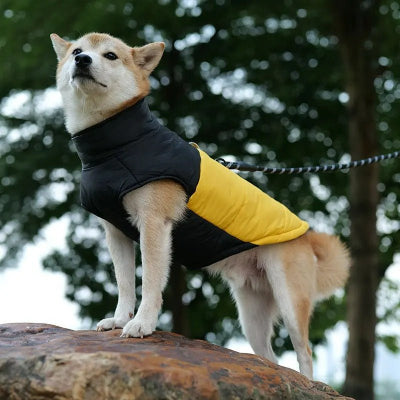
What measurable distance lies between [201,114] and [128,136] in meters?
7.90

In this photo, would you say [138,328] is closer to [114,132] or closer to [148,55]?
[114,132]

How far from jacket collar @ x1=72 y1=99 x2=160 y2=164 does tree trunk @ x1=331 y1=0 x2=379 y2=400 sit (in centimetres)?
645

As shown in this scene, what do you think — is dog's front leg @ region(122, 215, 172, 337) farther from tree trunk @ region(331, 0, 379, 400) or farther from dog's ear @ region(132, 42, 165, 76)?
tree trunk @ region(331, 0, 379, 400)

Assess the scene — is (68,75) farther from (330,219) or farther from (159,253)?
(330,219)

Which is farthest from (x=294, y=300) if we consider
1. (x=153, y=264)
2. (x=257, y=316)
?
(x=153, y=264)

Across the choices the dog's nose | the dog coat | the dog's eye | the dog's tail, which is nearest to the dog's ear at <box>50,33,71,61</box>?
the dog's eye

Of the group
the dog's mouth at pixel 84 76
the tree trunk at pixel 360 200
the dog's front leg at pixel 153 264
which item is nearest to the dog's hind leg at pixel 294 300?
the dog's front leg at pixel 153 264

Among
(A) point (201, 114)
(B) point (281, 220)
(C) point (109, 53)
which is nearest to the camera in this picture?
(C) point (109, 53)

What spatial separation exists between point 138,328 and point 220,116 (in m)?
8.45

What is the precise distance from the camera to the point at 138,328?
3.83 m

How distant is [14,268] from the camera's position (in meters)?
12.4

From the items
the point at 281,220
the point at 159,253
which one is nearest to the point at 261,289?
the point at 281,220

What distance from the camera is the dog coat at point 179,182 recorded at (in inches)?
156

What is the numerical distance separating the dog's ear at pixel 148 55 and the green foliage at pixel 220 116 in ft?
21.8
